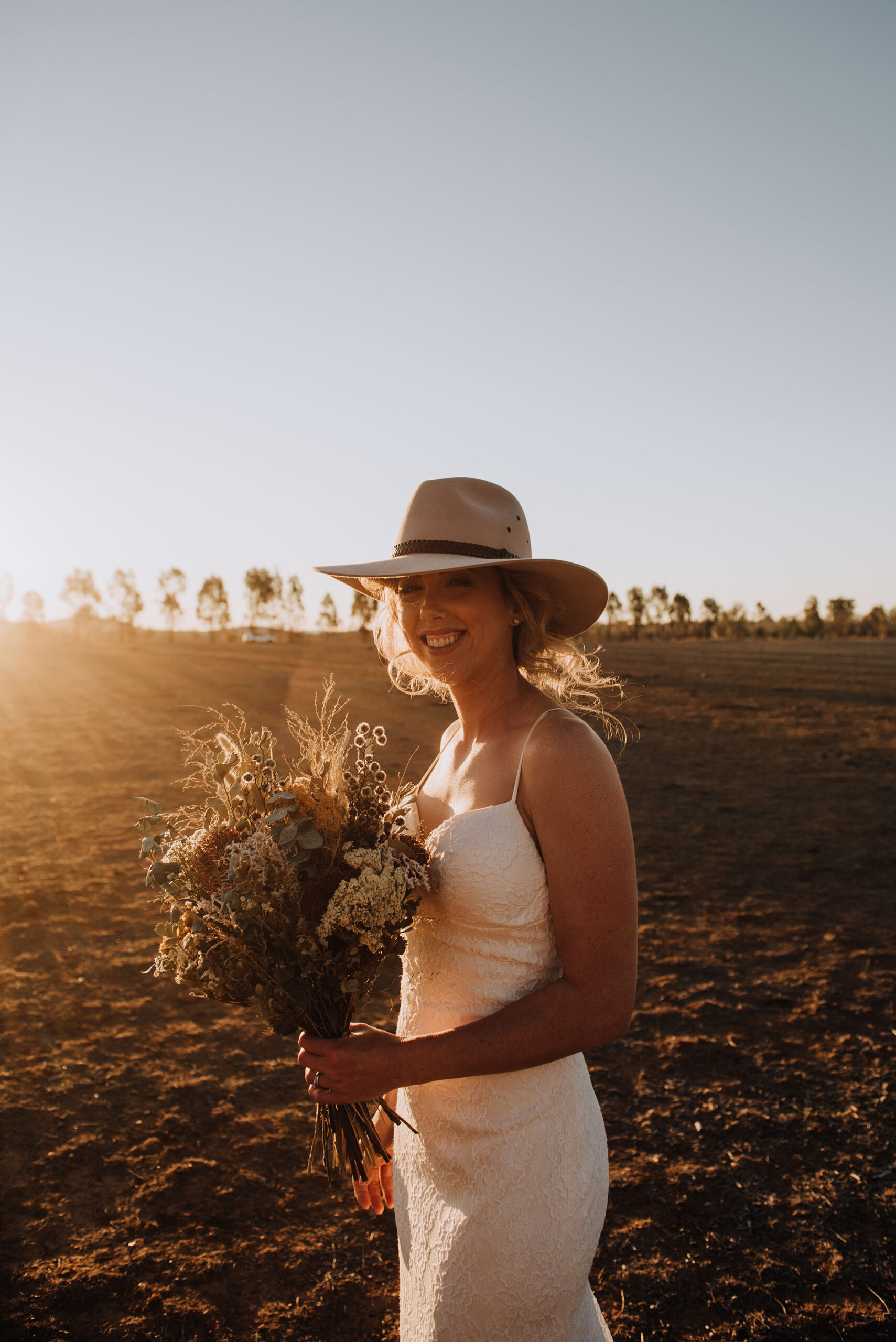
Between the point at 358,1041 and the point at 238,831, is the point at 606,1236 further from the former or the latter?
the point at 238,831

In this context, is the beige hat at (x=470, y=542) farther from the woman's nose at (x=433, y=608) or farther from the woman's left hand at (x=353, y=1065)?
the woman's left hand at (x=353, y=1065)

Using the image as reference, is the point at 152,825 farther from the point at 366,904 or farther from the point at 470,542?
the point at 470,542

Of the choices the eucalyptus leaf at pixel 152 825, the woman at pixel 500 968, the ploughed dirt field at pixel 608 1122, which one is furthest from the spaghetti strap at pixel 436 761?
the ploughed dirt field at pixel 608 1122

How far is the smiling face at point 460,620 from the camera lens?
222 centimetres

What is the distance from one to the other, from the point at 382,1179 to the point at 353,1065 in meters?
0.93

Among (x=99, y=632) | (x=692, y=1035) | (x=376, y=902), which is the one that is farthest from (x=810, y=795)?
(x=99, y=632)

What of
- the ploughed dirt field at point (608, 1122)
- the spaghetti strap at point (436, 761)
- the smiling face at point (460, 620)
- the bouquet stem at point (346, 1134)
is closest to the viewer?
the bouquet stem at point (346, 1134)

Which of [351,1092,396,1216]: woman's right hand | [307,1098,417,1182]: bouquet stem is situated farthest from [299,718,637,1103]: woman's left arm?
[351,1092,396,1216]: woman's right hand

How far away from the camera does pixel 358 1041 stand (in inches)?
73.2

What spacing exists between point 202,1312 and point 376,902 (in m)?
2.52

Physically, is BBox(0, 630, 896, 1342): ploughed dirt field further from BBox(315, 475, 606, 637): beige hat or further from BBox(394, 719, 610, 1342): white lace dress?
BBox(315, 475, 606, 637): beige hat

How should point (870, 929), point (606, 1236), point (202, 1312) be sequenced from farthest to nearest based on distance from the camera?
point (870, 929) < point (606, 1236) < point (202, 1312)

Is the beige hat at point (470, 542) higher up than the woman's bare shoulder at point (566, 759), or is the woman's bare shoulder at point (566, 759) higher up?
the beige hat at point (470, 542)

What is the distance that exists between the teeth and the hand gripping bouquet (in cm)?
36
